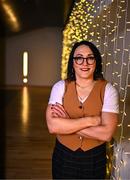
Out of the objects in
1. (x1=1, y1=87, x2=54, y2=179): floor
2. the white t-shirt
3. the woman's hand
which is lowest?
(x1=1, y1=87, x2=54, y2=179): floor

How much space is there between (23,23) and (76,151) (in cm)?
668

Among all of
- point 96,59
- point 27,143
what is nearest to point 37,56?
point 27,143

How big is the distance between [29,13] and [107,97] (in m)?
5.54

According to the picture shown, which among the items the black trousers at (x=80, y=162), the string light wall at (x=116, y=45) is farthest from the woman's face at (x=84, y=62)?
the string light wall at (x=116, y=45)

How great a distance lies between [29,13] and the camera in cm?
653

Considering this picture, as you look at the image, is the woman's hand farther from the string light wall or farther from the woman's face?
the string light wall

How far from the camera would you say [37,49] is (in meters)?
9.15

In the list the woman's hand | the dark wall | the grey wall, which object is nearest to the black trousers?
the woman's hand

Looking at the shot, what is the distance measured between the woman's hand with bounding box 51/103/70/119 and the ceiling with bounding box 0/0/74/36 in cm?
364

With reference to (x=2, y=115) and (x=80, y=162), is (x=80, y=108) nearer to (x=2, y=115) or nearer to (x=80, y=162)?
(x=80, y=162)

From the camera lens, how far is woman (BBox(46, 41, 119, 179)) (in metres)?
1.21

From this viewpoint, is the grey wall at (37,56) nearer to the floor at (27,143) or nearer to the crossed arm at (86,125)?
the floor at (27,143)

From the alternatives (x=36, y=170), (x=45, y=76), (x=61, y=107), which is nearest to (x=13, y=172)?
(x=36, y=170)

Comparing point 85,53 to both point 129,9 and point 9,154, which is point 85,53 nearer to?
point 129,9
